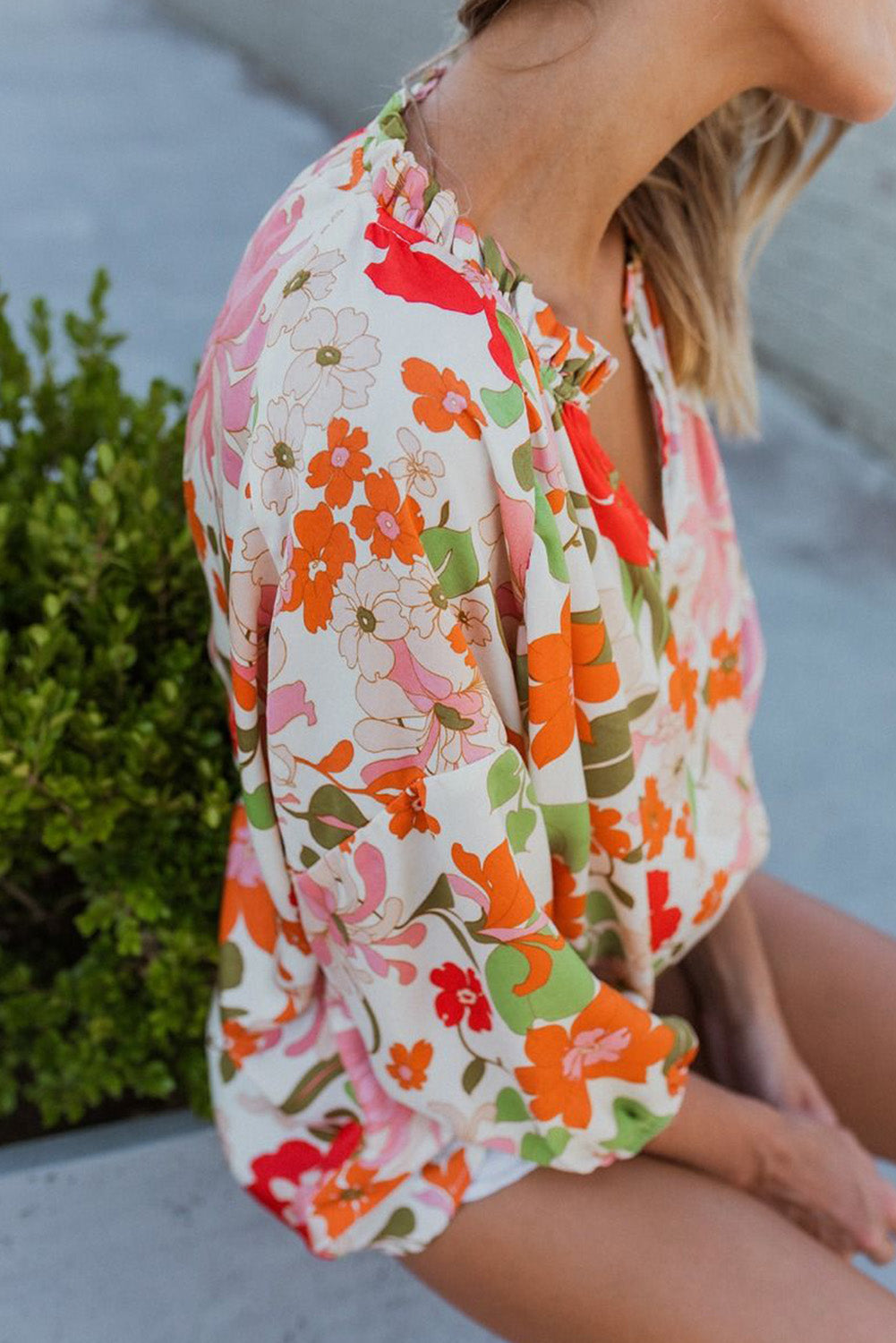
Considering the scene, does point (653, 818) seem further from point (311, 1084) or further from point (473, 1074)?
point (311, 1084)

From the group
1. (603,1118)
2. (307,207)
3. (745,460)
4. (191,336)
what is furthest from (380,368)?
(191,336)

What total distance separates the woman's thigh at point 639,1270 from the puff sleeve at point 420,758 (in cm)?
6

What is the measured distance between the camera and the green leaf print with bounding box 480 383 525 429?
0.99 metres

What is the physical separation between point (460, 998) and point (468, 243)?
62 cm

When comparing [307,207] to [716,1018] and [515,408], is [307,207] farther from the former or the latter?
[716,1018]

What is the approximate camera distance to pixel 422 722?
1021 mm

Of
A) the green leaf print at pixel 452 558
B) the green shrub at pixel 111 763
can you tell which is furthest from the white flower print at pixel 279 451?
the green shrub at pixel 111 763

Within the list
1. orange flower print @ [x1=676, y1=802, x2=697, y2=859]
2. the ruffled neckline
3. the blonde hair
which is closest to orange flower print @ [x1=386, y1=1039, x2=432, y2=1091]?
orange flower print @ [x1=676, y1=802, x2=697, y2=859]

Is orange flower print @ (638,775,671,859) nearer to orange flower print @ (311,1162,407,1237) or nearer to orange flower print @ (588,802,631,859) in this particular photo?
orange flower print @ (588,802,631,859)

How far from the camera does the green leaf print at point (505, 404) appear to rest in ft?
3.26

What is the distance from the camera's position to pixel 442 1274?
1221mm

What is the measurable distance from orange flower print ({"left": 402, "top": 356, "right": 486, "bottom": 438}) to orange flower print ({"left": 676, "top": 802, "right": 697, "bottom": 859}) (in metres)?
0.51

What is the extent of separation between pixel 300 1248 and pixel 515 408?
104 cm

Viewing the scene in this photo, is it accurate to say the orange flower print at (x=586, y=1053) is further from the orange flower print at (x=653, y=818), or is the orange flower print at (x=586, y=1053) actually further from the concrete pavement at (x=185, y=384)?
the concrete pavement at (x=185, y=384)
